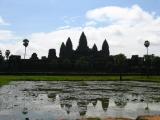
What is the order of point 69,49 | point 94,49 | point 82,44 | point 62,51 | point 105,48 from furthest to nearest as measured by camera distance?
point 105,48
point 94,49
point 82,44
point 62,51
point 69,49

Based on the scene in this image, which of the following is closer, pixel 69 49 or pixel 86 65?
pixel 86 65

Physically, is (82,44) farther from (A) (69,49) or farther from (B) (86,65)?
(B) (86,65)

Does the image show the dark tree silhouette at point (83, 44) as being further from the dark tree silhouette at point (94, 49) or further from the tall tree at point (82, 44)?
the dark tree silhouette at point (94, 49)

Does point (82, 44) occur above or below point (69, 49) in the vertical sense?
above

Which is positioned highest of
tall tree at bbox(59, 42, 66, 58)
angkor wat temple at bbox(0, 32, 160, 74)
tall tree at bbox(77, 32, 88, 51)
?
tall tree at bbox(77, 32, 88, 51)

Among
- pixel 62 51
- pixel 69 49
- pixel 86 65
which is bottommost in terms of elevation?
pixel 86 65

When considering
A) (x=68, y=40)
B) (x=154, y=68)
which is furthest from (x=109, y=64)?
(x=68, y=40)

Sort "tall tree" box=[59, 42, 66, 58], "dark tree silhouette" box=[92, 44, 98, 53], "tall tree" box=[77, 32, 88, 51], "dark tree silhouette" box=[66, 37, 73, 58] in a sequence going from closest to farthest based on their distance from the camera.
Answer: "dark tree silhouette" box=[66, 37, 73, 58] → "tall tree" box=[59, 42, 66, 58] → "dark tree silhouette" box=[92, 44, 98, 53] → "tall tree" box=[77, 32, 88, 51]

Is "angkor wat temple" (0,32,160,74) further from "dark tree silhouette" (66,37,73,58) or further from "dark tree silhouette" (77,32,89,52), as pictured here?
"dark tree silhouette" (77,32,89,52)

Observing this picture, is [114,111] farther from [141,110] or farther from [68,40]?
[68,40]

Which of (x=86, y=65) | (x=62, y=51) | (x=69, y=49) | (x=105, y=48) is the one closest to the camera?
(x=86, y=65)

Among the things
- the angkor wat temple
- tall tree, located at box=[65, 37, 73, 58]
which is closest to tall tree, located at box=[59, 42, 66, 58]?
tall tree, located at box=[65, 37, 73, 58]

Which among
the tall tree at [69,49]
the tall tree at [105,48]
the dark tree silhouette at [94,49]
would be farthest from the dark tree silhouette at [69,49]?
the tall tree at [105,48]

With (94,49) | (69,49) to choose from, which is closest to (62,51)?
(69,49)
